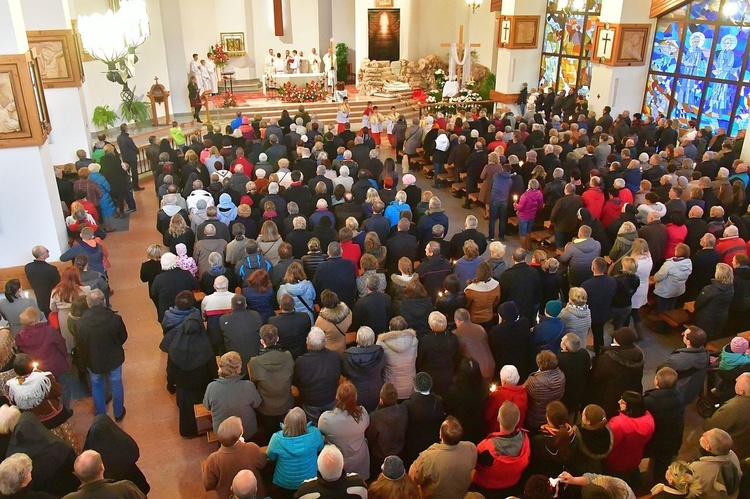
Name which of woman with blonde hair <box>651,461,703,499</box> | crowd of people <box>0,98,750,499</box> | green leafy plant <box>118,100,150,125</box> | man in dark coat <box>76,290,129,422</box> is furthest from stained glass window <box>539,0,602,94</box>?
man in dark coat <box>76,290,129,422</box>

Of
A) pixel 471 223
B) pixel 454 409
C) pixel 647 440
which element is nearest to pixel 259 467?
pixel 454 409

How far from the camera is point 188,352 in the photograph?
5586 mm

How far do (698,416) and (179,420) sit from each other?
5.49m

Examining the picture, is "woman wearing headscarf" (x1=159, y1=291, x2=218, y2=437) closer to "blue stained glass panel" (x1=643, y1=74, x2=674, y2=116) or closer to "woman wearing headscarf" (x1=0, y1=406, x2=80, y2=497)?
"woman wearing headscarf" (x1=0, y1=406, x2=80, y2=497)

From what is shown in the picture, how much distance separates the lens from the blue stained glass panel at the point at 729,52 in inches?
549

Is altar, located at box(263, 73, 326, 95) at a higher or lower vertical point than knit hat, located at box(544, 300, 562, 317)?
higher

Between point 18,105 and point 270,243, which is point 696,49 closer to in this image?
point 270,243

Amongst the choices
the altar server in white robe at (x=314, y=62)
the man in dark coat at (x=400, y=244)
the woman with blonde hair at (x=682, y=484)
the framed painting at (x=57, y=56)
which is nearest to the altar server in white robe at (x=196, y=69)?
the altar server in white robe at (x=314, y=62)

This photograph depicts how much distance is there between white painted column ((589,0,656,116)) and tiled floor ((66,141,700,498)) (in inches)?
320

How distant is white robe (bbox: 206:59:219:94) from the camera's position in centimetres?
1966

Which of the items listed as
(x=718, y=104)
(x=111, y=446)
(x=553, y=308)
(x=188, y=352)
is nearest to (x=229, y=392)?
(x=188, y=352)

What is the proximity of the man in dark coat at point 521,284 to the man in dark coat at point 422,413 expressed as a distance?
2266 mm

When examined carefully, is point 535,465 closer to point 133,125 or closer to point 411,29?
point 133,125

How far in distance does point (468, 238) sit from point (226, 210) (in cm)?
352
